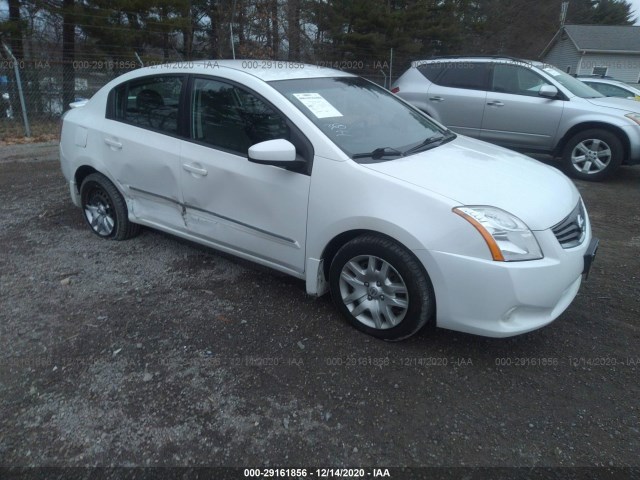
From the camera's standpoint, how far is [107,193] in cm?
423

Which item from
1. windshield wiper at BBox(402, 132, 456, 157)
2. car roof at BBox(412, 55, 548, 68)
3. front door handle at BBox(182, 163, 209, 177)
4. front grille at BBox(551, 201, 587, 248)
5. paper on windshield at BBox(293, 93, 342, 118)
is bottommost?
front grille at BBox(551, 201, 587, 248)

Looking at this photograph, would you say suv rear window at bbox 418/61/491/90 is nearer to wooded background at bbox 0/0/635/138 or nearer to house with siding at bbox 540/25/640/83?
wooded background at bbox 0/0/635/138

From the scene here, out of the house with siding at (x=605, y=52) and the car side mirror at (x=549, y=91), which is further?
the house with siding at (x=605, y=52)

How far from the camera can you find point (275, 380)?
2639mm

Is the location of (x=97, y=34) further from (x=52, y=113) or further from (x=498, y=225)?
(x=498, y=225)

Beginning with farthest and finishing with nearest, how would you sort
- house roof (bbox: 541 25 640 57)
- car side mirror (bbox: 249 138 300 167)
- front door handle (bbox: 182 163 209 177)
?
1. house roof (bbox: 541 25 640 57)
2. front door handle (bbox: 182 163 209 177)
3. car side mirror (bbox: 249 138 300 167)

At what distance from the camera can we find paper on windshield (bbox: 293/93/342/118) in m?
3.15

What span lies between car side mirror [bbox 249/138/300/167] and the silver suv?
5.21 m

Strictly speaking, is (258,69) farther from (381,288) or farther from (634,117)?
(634,117)

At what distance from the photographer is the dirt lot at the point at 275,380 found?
86.4 inches

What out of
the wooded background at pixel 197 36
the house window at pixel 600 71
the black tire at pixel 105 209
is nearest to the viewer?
the black tire at pixel 105 209

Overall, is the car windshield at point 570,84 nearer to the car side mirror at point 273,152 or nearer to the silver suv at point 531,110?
the silver suv at point 531,110

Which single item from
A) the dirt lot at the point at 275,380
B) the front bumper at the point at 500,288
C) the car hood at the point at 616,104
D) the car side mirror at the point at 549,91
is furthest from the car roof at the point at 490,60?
the front bumper at the point at 500,288

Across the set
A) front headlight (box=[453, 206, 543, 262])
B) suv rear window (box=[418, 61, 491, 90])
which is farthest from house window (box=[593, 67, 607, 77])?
front headlight (box=[453, 206, 543, 262])
